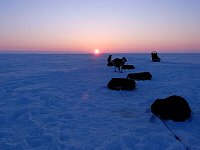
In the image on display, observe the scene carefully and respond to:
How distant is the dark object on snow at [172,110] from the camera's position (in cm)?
936

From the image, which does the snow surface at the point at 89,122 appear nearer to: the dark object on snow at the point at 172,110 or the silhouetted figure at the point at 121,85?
the dark object on snow at the point at 172,110

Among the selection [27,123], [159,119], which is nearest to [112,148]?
[159,119]

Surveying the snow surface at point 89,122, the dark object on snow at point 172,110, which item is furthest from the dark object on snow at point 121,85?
the dark object on snow at point 172,110

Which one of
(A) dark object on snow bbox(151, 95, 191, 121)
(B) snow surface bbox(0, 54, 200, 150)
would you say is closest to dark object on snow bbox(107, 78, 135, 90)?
(B) snow surface bbox(0, 54, 200, 150)

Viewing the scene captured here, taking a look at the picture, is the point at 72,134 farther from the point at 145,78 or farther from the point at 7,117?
the point at 145,78

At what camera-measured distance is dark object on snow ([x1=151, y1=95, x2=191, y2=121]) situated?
9.36 meters

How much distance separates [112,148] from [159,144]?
1.33 m

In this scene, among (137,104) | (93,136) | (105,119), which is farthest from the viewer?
(137,104)

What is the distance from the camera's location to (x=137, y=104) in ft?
39.7

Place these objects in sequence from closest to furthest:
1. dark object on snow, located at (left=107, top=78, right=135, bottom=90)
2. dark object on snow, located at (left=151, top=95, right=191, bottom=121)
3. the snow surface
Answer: the snow surface < dark object on snow, located at (left=151, top=95, right=191, bottom=121) < dark object on snow, located at (left=107, top=78, right=135, bottom=90)

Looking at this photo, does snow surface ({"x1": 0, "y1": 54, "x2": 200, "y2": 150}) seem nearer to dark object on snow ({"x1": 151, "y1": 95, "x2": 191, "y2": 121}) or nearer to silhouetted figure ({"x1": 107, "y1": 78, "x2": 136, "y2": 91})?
dark object on snow ({"x1": 151, "y1": 95, "x2": 191, "y2": 121})

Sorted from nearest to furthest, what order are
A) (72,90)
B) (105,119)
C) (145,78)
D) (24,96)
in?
1. (105,119)
2. (24,96)
3. (72,90)
4. (145,78)

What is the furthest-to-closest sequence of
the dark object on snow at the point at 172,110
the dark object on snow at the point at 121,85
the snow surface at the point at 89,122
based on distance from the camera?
the dark object on snow at the point at 121,85
the dark object on snow at the point at 172,110
the snow surface at the point at 89,122

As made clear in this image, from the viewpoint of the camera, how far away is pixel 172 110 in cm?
948
